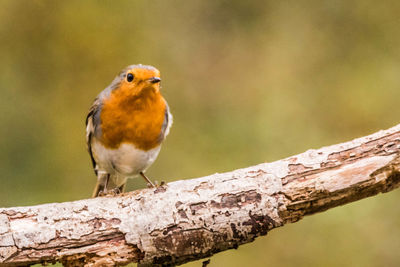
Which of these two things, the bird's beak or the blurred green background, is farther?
the blurred green background

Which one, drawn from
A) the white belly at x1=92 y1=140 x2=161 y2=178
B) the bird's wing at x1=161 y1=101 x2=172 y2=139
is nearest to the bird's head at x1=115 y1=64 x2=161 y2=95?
the bird's wing at x1=161 y1=101 x2=172 y2=139

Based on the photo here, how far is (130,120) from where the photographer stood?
3.39 meters

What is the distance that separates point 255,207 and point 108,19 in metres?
3.94

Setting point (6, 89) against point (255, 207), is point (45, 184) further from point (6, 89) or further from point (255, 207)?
point (255, 207)

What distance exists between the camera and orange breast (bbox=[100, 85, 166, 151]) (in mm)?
3400

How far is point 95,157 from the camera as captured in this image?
3.75m

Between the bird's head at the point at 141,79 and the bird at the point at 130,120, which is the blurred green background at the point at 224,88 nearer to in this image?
the bird at the point at 130,120

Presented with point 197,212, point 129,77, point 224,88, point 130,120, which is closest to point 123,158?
point 130,120

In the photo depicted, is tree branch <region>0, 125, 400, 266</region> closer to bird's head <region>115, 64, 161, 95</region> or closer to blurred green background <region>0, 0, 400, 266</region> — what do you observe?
bird's head <region>115, 64, 161, 95</region>

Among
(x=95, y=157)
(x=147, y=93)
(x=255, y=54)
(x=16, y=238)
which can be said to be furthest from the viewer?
(x=255, y=54)

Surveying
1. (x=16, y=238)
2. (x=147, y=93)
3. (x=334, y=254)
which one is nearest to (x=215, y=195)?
(x=147, y=93)

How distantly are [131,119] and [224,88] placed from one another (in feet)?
10.6

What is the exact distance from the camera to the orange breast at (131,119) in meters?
3.40

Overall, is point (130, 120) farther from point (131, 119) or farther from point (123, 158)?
point (123, 158)
